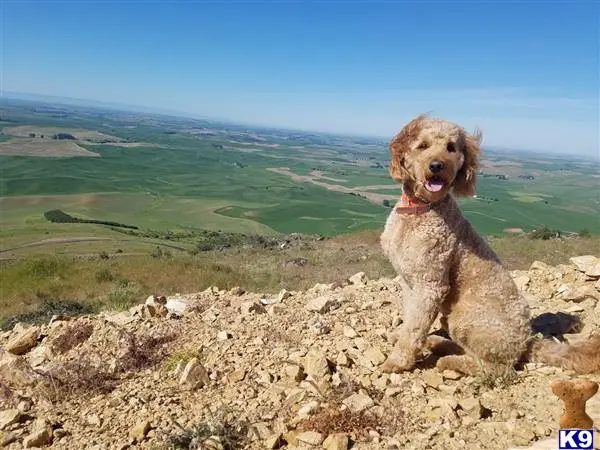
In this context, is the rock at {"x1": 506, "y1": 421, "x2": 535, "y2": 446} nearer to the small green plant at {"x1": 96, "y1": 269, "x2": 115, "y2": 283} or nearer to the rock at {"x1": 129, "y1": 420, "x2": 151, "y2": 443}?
the rock at {"x1": 129, "y1": 420, "x2": 151, "y2": 443}

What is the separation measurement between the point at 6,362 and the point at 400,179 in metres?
4.83

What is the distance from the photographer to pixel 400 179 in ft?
14.2

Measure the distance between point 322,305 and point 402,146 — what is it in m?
2.92

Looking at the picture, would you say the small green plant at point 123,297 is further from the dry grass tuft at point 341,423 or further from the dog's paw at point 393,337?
the dry grass tuft at point 341,423

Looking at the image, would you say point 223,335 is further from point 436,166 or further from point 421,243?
point 436,166

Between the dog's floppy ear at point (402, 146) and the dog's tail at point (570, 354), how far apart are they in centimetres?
208

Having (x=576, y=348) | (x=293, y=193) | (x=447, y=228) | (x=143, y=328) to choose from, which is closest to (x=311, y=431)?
(x=447, y=228)

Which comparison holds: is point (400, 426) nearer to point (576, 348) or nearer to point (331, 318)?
point (576, 348)

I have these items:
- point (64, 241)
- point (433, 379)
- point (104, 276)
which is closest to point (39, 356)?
point (433, 379)

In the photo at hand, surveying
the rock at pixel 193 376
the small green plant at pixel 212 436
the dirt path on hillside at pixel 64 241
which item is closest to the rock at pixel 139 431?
the small green plant at pixel 212 436

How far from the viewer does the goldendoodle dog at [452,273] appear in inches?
164

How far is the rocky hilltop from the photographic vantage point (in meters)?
3.53

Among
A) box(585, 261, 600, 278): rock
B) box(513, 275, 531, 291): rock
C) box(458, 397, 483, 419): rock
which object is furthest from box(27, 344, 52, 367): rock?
box(585, 261, 600, 278): rock

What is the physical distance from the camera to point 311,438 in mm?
3473
